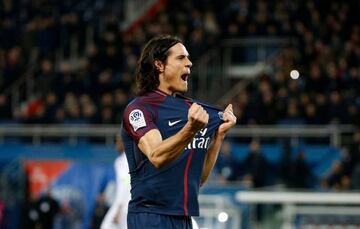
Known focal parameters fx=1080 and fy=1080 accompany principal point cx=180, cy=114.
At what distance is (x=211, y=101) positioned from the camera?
22.6m

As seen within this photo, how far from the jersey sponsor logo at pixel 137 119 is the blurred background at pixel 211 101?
802 cm

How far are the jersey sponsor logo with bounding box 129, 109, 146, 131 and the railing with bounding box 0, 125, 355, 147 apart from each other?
1313cm

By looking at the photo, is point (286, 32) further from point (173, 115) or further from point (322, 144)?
point (173, 115)

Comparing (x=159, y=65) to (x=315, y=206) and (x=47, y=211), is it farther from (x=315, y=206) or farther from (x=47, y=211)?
(x=47, y=211)

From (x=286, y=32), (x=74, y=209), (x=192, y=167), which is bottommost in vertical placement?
(x=74, y=209)

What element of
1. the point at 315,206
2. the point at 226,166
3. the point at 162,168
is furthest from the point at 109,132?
the point at 162,168

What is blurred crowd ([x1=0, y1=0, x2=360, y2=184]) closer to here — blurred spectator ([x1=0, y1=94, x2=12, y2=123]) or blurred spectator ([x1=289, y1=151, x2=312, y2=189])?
blurred spectator ([x1=0, y1=94, x2=12, y2=123])

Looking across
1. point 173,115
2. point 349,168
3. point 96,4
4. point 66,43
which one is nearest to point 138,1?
point 96,4

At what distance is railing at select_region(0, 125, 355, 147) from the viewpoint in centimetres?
1916

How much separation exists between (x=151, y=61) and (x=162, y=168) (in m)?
0.62

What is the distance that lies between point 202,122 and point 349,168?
11589 millimetres

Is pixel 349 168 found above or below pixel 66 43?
below

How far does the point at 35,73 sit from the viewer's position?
24141mm

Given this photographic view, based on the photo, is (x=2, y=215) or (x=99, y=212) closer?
(x=99, y=212)
